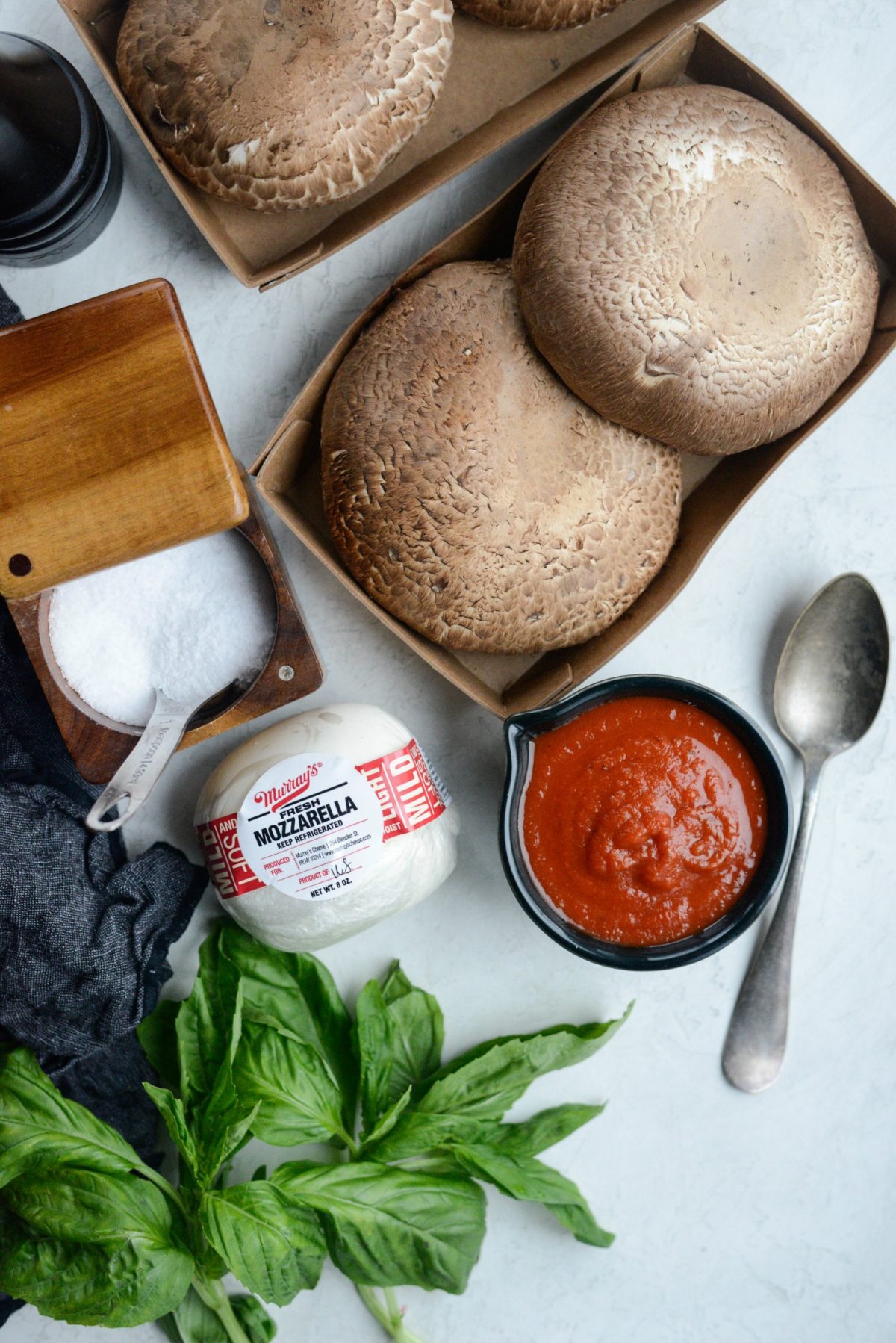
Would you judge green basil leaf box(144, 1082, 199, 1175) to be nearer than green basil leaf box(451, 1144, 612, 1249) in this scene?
Yes

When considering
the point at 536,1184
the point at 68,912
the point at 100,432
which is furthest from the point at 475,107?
the point at 536,1184

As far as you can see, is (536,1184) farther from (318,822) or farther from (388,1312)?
(318,822)

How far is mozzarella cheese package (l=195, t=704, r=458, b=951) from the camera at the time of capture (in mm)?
1033

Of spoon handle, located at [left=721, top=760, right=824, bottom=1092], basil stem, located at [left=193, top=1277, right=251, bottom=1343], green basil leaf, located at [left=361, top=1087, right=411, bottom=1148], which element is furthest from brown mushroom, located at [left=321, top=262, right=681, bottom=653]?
basil stem, located at [left=193, top=1277, right=251, bottom=1343]

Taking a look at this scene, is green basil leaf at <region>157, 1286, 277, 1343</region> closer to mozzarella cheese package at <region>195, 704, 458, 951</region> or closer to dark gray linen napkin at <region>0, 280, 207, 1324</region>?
dark gray linen napkin at <region>0, 280, 207, 1324</region>

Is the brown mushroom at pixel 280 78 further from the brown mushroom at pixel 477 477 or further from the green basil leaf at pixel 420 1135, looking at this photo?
the green basil leaf at pixel 420 1135

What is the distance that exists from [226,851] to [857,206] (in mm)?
903

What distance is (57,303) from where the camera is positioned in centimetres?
117

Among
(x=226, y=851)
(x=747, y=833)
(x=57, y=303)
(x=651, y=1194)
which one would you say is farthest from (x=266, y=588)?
(x=651, y=1194)

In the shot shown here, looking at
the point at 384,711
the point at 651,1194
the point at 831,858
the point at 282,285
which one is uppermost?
the point at 282,285

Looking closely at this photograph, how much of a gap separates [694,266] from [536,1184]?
95cm

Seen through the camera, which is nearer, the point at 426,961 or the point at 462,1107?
the point at 462,1107

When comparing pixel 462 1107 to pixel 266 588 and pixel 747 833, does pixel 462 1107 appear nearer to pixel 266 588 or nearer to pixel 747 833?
pixel 747 833

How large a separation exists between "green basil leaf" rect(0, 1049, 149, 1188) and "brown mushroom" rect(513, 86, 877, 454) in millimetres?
856
